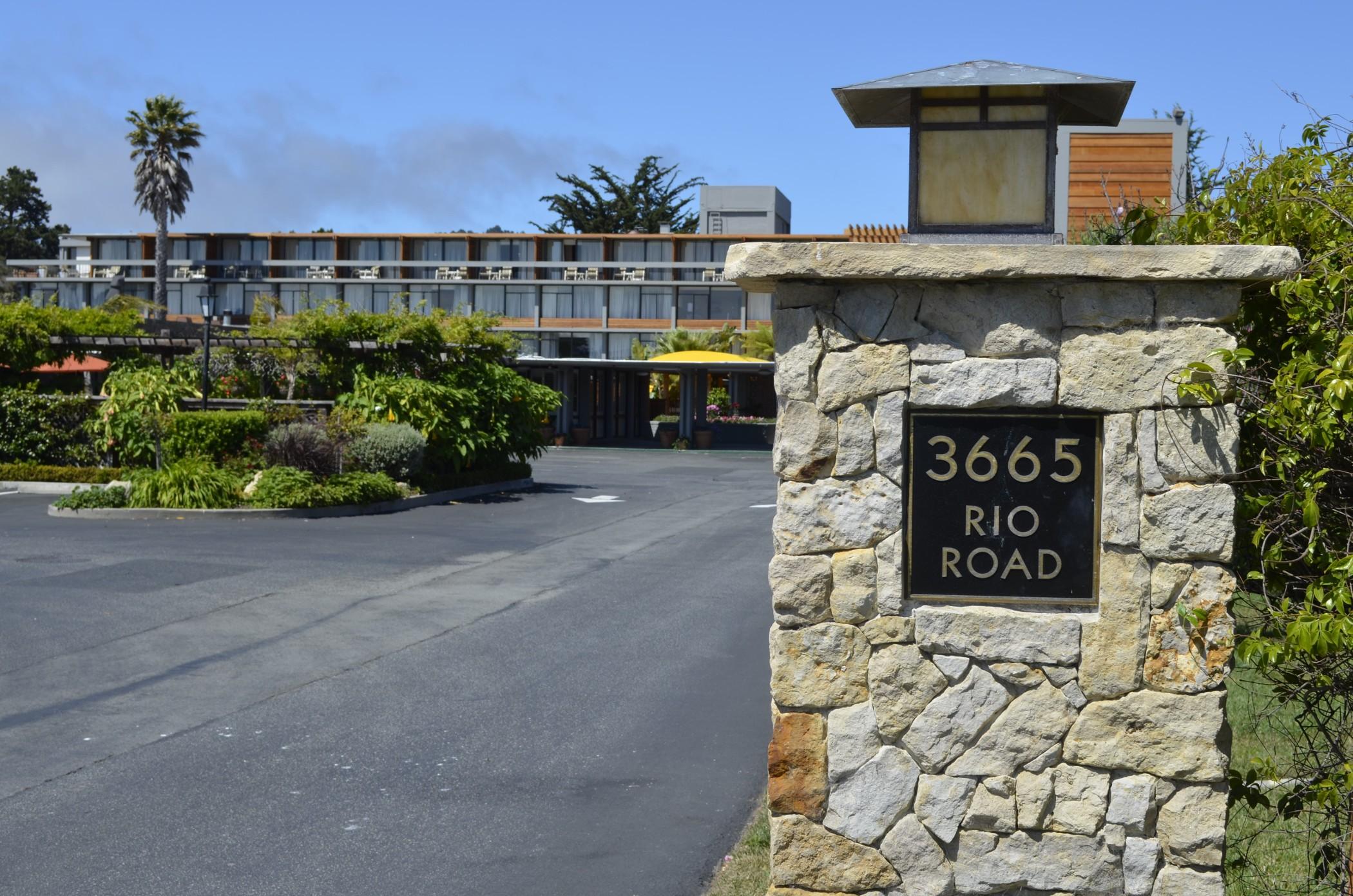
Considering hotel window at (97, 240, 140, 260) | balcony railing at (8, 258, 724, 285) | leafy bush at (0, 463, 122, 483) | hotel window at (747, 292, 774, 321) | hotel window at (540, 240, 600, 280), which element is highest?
hotel window at (97, 240, 140, 260)

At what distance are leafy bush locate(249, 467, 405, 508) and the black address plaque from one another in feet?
57.0

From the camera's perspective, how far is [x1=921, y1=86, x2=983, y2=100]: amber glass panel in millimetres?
4895

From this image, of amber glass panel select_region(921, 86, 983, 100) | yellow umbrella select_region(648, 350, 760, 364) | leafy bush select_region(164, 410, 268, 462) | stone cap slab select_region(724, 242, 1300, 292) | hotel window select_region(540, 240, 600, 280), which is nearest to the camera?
stone cap slab select_region(724, 242, 1300, 292)

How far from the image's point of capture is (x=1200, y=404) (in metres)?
4.35

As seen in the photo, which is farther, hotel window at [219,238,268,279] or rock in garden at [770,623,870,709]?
hotel window at [219,238,268,279]

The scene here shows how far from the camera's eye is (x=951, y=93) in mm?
4957

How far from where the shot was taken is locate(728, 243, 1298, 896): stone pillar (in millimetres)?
4410

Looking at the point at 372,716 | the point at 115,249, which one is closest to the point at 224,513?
the point at 372,716

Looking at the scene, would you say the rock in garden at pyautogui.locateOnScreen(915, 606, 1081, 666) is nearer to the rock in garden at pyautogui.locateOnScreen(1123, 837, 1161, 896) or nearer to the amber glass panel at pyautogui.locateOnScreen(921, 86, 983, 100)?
the rock in garden at pyautogui.locateOnScreen(1123, 837, 1161, 896)

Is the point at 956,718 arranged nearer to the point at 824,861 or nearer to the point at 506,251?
the point at 824,861

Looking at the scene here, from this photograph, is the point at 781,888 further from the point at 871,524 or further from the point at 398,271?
the point at 398,271

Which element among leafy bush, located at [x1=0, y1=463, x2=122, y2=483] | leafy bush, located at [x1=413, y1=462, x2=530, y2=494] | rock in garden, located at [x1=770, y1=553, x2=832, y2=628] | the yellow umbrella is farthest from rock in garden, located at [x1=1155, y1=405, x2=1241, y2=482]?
the yellow umbrella

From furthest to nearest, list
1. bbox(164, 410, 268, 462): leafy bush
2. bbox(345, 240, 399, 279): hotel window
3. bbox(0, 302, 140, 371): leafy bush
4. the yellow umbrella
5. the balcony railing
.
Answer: bbox(345, 240, 399, 279): hotel window < the balcony railing < the yellow umbrella < bbox(0, 302, 140, 371): leafy bush < bbox(164, 410, 268, 462): leafy bush

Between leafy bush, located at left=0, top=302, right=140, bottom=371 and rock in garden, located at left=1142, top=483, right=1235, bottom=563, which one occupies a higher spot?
leafy bush, located at left=0, top=302, right=140, bottom=371
